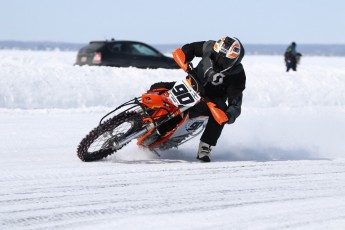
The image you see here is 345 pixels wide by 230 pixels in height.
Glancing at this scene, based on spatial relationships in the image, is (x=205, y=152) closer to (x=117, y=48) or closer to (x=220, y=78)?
(x=220, y=78)

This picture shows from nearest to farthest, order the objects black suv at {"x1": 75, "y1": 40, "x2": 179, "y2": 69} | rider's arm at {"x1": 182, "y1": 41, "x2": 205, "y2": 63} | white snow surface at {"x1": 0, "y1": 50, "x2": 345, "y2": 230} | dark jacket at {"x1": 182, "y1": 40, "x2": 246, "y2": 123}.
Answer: white snow surface at {"x1": 0, "y1": 50, "x2": 345, "y2": 230}
dark jacket at {"x1": 182, "y1": 40, "x2": 246, "y2": 123}
rider's arm at {"x1": 182, "y1": 41, "x2": 205, "y2": 63}
black suv at {"x1": 75, "y1": 40, "x2": 179, "y2": 69}

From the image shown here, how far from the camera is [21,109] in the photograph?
13.7m

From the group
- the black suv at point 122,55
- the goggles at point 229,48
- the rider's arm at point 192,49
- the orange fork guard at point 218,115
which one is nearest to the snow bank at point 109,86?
the black suv at point 122,55

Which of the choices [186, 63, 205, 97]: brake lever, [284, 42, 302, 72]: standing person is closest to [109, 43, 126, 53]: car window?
[284, 42, 302, 72]: standing person

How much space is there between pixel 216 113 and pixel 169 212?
7.59 ft

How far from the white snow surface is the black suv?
6.61 meters

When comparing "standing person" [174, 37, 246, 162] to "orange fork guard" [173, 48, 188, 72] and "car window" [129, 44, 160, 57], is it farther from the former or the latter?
"car window" [129, 44, 160, 57]

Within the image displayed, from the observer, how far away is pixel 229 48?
26.5 feet

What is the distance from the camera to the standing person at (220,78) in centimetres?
810

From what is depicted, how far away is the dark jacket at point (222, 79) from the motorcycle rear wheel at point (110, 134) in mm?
921

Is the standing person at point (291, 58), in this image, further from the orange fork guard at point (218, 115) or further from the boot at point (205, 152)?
the orange fork guard at point (218, 115)

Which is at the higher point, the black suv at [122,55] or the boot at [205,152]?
the boot at [205,152]

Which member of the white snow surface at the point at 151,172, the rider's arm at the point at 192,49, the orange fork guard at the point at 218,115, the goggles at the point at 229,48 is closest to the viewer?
the white snow surface at the point at 151,172

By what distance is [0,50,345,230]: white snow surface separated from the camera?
5.58 m
